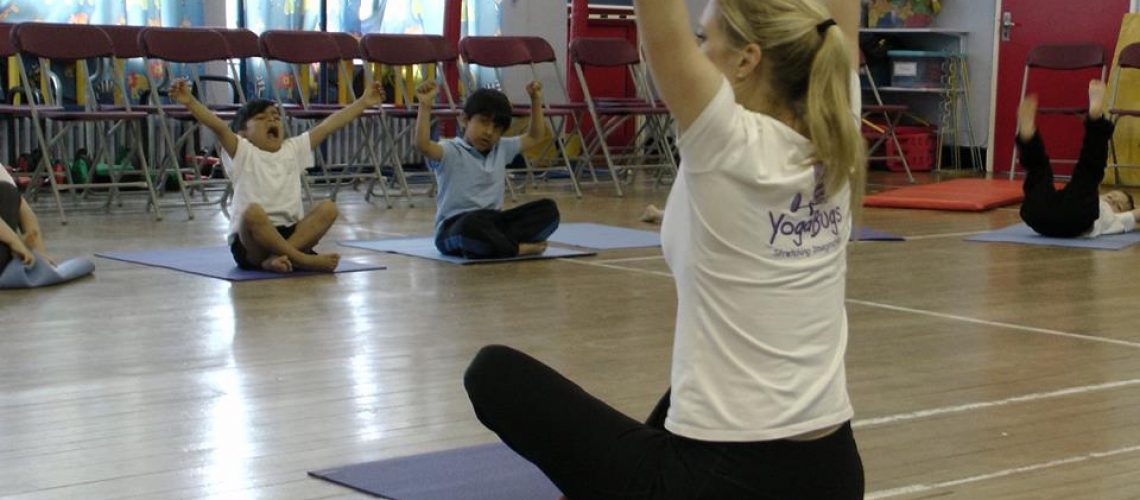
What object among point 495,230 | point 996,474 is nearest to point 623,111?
point 495,230

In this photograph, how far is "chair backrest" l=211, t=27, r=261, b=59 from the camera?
8.59 metres

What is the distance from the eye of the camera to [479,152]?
6.27m

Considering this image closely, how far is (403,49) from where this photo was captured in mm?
8969

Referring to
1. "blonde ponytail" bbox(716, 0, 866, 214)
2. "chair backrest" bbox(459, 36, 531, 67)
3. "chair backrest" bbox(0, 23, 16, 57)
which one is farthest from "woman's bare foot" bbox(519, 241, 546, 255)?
"blonde ponytail" bbox(716, 0, 866, 214)

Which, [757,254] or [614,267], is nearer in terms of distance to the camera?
[757,254]

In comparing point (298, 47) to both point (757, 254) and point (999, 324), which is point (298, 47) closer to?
point (999, 324)

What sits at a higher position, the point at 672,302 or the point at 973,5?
the point at 973,5

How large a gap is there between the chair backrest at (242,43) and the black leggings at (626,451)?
693cm

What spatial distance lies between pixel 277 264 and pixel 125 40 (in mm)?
3194

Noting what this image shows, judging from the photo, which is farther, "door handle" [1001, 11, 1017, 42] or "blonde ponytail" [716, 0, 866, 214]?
"door handle" [1001, 11, 1017, 42]

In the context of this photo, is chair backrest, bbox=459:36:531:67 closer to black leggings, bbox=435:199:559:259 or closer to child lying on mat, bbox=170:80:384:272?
black leggings, bbox=435:199:559:259

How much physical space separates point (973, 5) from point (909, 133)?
3.61 ft

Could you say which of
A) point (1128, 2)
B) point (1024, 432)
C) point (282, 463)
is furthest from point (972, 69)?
point (282, 463)

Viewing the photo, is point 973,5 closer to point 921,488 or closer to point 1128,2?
point 1128,2
